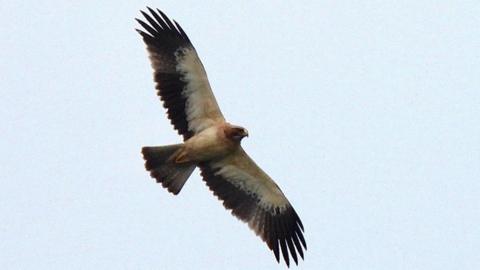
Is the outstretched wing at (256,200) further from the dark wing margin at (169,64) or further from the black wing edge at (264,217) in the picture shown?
the dark wing margin at (169,64)

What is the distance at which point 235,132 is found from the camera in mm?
11711

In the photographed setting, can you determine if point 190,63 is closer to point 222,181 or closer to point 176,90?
point 176,90

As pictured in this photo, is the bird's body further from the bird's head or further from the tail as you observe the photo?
the tail

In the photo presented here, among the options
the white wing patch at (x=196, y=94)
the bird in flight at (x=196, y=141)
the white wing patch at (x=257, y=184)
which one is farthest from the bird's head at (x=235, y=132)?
the white wing patch at (x=257, y=184)

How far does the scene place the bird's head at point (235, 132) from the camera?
38.3 feet

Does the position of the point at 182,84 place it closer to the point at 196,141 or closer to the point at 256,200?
the point at 196,141

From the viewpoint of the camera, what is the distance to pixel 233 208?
12.7 meters

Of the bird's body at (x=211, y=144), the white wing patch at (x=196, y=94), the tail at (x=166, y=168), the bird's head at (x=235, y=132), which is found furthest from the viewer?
the tail at (x=166, y=168)

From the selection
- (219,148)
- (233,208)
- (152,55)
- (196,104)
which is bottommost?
(233,208)

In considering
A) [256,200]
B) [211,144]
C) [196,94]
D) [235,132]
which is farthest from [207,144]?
[256,200]

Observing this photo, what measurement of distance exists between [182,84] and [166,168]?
4.47ft

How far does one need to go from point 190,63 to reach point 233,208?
8.21 ft

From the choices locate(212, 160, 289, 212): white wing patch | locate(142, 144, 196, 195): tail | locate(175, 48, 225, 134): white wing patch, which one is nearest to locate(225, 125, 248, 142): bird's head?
locate(175, 48, 225, 134): white wing patch

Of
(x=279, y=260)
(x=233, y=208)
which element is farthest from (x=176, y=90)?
(x=279, y=260)
